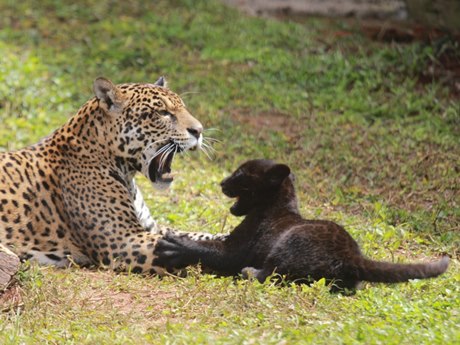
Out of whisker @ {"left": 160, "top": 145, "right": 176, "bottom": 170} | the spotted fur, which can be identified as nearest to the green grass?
the spotted fur

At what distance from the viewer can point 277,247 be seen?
7.93m

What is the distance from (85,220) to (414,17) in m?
9.01

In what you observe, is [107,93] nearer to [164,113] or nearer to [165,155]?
[164,113]

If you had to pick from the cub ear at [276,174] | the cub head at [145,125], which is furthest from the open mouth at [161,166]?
the cub ear at [276,174]

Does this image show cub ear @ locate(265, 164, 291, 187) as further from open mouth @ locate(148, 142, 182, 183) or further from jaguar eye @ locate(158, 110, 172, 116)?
jaguar eye @ locate(158, 110, 172, 116)

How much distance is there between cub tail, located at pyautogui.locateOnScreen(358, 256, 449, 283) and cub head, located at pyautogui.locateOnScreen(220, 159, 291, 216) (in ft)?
4.15

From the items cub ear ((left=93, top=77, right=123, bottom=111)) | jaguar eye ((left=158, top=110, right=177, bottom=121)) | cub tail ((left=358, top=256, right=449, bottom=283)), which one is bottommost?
cub tail ((left=358, top=256, right=449, bottom=283))

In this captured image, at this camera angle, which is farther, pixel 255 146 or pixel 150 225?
pixel 255 146

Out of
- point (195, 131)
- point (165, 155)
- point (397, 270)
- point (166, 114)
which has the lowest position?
point (397, 270)

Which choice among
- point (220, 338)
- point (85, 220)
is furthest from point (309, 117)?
point (220, 338)

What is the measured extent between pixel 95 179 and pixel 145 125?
64 cm

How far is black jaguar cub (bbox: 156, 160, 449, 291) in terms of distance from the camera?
7.54 meters

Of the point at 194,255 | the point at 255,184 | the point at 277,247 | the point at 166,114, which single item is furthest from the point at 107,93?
the point at 277,247

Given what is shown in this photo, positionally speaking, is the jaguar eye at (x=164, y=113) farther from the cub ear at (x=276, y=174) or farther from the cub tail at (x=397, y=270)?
the cub tail at (x=397, y=270)
